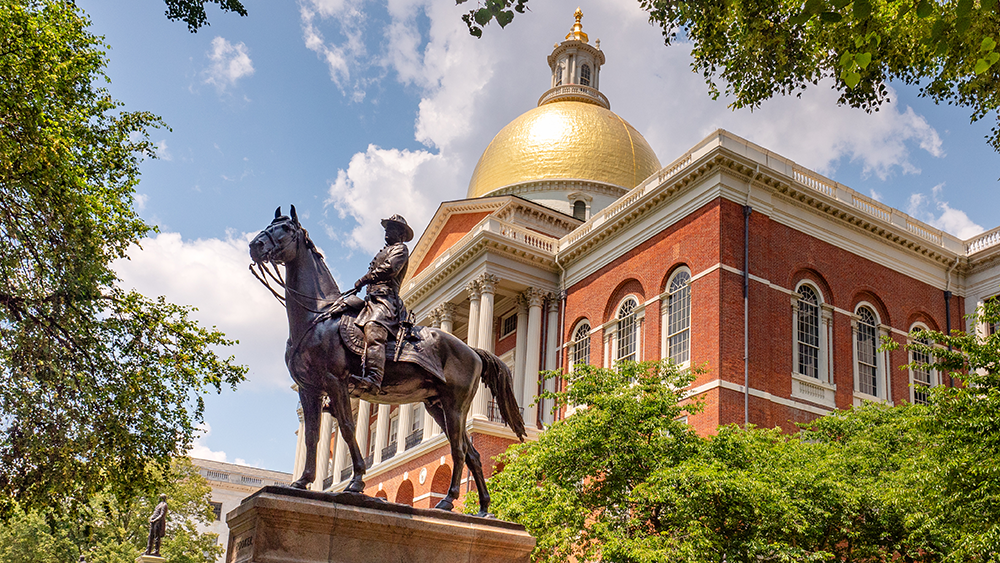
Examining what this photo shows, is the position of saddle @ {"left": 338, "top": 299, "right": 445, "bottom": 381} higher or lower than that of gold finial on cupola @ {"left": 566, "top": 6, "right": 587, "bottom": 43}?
lower

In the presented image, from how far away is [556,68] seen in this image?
57500mm

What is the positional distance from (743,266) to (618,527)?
1192 centimetres

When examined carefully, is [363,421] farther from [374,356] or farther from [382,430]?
[374,356]

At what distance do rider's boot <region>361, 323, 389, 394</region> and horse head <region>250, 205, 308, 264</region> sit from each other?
3.58 feet

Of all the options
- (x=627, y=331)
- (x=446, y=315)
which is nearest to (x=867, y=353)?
(x=627, y=331)

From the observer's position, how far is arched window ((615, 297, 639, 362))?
31266mm

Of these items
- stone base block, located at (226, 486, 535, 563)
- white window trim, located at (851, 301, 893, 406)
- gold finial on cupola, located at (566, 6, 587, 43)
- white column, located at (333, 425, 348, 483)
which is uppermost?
gold finial on cupola, located at (566, 6, 587, 43)

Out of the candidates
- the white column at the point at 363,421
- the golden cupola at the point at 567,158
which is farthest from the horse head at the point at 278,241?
the golden cupola at the point at 567,158

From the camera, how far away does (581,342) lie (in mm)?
34469

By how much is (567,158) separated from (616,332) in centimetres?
1776

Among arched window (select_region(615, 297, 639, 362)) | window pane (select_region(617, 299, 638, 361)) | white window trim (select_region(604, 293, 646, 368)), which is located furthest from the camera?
window pane (select_region(617, 299, 638, 361))

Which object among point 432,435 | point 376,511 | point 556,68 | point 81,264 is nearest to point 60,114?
point 81,264

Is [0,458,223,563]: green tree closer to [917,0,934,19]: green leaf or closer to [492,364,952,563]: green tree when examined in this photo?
[492,364,952,563]: green tree

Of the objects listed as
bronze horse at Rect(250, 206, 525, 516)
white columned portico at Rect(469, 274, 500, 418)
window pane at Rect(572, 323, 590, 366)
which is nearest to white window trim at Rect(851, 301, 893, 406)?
window pane at Rect(572, 323, 590, 366)
